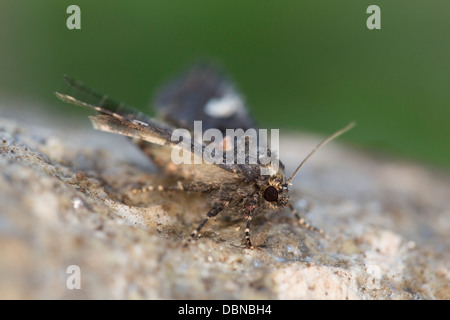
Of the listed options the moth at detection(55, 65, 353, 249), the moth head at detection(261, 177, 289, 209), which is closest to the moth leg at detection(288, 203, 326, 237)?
the moth at detection(55, 65, 353, 249)

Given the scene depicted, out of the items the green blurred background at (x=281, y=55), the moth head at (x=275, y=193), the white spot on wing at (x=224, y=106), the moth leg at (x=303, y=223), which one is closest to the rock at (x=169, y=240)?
the moth leg at (x=303, y=223)

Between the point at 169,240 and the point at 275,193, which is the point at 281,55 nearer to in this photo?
the point at 275,193

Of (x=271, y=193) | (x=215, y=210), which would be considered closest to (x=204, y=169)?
(x=215, y=210)

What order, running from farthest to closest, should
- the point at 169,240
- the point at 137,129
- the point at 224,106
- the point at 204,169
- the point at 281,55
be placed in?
1. the point at 281,55
2. the point at 224,106
3. the point at 204,169
4. the point at 137,129
5. the point at 169,240

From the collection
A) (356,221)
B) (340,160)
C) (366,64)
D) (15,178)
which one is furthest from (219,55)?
(15,178)

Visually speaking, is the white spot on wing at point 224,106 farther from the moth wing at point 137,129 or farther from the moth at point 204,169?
the moth wing at point 137,129

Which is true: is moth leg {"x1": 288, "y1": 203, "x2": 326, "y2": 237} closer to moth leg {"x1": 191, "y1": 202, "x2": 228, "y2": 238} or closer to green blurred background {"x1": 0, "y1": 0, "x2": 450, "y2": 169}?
moth leg {"x1": 191, "y1": 202, "x2": 228, "y2": 238}

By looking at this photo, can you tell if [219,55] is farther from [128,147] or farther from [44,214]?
[44,214]
